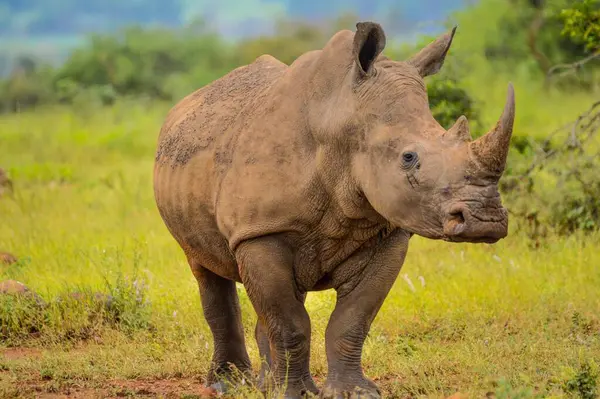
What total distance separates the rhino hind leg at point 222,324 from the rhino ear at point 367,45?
6.77 ft

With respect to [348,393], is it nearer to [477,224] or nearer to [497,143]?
[477,224]

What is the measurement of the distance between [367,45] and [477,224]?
4.01ft

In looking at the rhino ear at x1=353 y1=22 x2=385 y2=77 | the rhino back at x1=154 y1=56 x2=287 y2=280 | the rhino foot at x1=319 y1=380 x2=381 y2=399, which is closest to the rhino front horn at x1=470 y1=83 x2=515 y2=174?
the rhino ear at x1=353 y1=22 x2=385 y2=77

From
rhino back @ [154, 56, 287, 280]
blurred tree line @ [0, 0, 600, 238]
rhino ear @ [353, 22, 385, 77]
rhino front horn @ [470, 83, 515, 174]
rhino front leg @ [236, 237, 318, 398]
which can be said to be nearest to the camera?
rhino front horn @ [470, 83, 515, 174]

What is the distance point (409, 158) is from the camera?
17.4ft

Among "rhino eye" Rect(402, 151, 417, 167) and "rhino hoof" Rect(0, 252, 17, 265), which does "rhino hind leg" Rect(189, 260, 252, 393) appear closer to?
"rhino eye" Rect(402, 151, 417, 167)

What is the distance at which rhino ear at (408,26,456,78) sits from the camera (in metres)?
6.00

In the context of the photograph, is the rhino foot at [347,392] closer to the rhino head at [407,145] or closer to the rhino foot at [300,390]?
the rhino foot at [300,390]

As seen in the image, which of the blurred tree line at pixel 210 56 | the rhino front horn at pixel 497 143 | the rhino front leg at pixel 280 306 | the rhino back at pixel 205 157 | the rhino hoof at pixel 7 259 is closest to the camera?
the rhino front horn at pixel 497 143

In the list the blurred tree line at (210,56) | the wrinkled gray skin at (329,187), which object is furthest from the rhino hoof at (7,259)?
the blurred tree line at (210,56)

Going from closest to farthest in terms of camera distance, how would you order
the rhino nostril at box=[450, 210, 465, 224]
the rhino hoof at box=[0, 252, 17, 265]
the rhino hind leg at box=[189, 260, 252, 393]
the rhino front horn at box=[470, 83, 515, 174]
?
the rhino front horn at box=[470, 83, 515, 174] < the rhino nostril at box=[450, 210, 465, 224] < the rhino hind leg at box=[189, 260, 252, 393] < the rhino hoof at box=[0, 252, 17, 265]

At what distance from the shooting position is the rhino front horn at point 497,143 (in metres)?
4.92

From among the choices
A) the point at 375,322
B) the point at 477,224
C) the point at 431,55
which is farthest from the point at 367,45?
the point at 375,322

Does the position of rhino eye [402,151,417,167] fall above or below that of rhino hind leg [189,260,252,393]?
above
